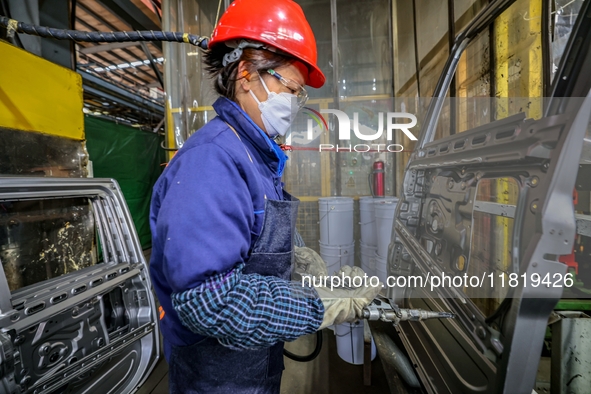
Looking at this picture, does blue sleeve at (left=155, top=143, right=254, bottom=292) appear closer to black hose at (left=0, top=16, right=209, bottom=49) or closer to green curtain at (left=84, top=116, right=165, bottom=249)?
black hose at (left=0, top=16, right=209, bottom=49)

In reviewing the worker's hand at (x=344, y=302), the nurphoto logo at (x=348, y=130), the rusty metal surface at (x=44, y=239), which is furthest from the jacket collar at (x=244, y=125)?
the rusty metal surface at (x=44, y=239)

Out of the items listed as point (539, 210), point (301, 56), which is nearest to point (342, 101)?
point (301, 56)

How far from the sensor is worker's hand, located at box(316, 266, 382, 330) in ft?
3.22

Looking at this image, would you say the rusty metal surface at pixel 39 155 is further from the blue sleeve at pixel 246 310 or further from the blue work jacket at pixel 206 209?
the blue sleeve at pixel 246 310

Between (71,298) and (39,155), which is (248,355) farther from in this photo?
(39,155)

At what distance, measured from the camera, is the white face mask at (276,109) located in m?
1.05

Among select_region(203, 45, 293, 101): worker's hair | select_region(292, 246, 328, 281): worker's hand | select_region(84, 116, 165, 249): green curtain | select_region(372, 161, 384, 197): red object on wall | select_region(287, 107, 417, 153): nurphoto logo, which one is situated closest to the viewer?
select_region(203, 45, 293, 101): worker's hair

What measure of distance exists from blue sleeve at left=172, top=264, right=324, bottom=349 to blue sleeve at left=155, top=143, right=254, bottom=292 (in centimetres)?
4

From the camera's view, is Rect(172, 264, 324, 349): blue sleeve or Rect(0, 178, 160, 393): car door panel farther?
Rect(0, 178, 160, 393): car door panel

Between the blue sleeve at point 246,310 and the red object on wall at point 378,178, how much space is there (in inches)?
100.0

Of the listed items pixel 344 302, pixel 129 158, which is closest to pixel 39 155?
pixel 129 158

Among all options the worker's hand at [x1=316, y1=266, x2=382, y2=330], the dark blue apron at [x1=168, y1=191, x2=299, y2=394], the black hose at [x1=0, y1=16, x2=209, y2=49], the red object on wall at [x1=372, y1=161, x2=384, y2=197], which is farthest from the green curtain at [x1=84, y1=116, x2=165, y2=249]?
the worker's hand at [x1=316, y1=266, x2=382, y2=330]

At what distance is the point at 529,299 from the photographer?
71cm

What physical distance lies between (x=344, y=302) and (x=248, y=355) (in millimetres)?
449
